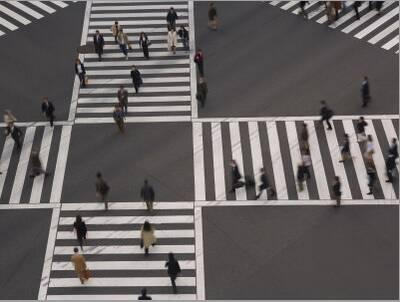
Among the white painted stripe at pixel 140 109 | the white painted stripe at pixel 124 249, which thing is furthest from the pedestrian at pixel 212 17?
the white painted stripe at pixel 124 249

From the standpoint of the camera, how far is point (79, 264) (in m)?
21.6

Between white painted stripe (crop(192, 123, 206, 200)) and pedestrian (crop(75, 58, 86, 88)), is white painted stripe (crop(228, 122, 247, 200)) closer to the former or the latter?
white painted stripe (crop(192, 123, 206, 200))

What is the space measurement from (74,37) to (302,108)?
41.0 feet

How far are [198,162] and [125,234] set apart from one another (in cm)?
452

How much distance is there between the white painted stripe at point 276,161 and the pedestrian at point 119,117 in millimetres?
6217

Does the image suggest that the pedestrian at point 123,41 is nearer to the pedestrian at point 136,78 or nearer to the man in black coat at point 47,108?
the pedestrian at point 136,78

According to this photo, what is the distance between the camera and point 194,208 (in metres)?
24.8

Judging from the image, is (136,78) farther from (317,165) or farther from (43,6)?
(43,6)

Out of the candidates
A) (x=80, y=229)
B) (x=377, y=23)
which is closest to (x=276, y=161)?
(x=80, y=229)

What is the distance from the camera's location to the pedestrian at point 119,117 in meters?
27.3

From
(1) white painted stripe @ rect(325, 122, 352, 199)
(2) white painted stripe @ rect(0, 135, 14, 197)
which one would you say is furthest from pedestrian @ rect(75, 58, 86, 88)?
(1) white painted stripe @ rect(325, 122, 352, 199)

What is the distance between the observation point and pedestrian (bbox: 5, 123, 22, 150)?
2717 centimetres

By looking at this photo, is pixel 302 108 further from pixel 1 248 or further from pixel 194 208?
pixel 1 248

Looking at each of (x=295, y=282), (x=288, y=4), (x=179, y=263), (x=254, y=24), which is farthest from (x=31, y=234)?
(x=288, y=4)
